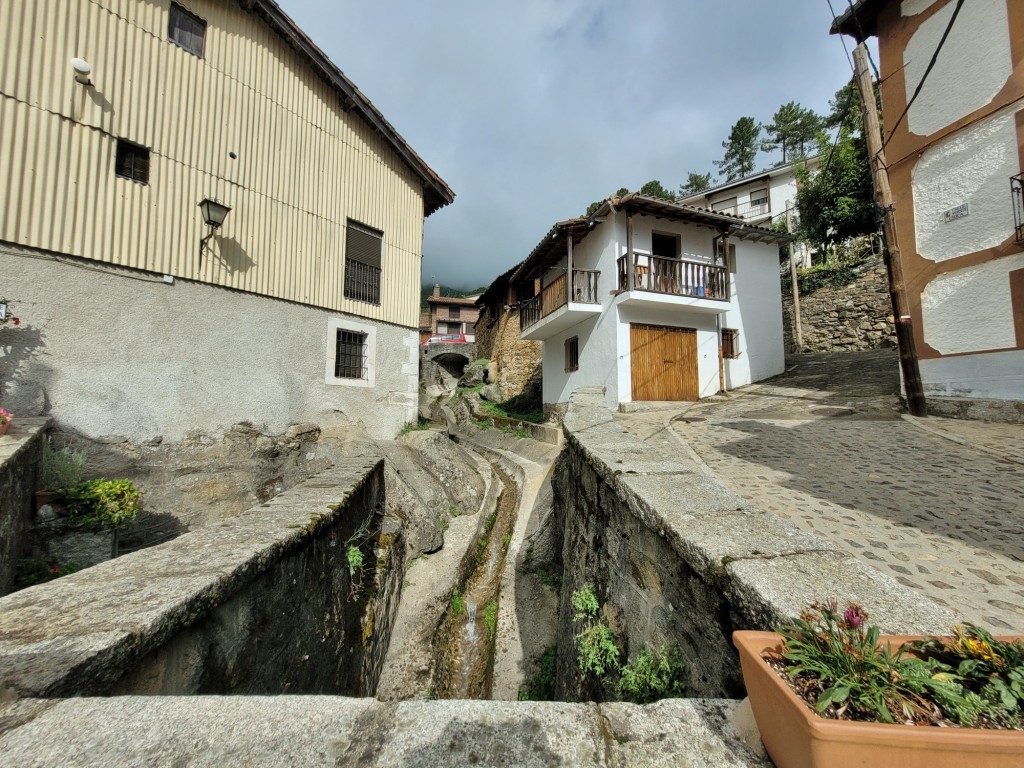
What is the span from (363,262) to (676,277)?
27.7 feet

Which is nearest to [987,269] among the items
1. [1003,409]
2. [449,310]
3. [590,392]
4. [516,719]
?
[1003,409]

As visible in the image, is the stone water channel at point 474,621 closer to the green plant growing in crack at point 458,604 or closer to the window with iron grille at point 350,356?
the green plant growing in crack at point 458,604

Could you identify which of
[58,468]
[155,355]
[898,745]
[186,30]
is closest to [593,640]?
[898,745]

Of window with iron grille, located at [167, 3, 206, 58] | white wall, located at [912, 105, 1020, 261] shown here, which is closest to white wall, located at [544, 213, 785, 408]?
white wall, located at [912, 105, 1020, 261]

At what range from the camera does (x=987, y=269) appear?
6.90m

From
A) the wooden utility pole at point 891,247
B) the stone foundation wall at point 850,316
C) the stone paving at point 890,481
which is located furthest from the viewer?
the stone foundation wall at point 850,316

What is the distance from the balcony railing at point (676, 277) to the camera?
1144cm

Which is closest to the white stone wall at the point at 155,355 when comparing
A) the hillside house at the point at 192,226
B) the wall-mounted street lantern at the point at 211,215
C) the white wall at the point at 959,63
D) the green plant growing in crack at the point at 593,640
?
the hillside house at the point at 192,226

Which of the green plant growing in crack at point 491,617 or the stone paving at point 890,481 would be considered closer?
the stone paving at point 890,481

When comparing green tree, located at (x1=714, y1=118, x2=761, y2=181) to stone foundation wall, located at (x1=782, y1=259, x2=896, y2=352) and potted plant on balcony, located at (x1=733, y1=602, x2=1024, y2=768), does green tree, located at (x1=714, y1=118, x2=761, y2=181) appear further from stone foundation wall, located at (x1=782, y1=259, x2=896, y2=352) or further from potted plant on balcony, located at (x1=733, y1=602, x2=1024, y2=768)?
potted plant on balcony, located at (x1=733, y1=602, x2=1024, y2=768)

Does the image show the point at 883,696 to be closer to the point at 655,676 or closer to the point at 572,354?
the point at 655,676

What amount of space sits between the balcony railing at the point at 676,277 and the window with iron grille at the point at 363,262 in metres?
6.46

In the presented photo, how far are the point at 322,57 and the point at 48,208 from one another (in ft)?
18.7

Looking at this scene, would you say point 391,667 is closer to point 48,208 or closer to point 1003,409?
point 48,208
